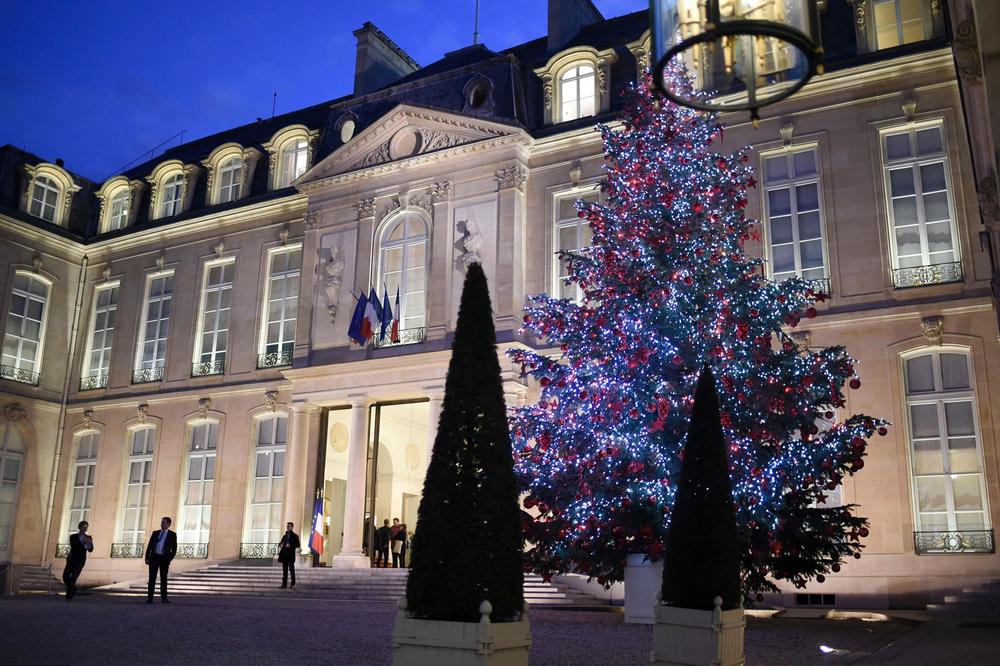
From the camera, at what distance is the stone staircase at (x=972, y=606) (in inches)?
474

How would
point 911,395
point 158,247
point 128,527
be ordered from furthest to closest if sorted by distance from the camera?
point 158,247, point 128,527, point 911,395

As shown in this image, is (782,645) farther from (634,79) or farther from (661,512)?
(634,79)

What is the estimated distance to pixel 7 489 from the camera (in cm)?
2186

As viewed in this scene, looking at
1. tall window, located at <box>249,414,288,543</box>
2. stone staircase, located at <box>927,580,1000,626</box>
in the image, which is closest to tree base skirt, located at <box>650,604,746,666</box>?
stone staircase, located at <box>927,580,1000,626</box>

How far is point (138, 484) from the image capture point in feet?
71.5

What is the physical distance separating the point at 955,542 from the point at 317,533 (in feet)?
36.6

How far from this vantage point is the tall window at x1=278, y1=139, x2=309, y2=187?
2203 cm

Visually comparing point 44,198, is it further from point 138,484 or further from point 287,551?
point 287,551

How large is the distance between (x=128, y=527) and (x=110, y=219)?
8286mm

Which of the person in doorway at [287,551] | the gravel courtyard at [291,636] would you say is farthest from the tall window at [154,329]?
the gravel courtyard at [291,636]

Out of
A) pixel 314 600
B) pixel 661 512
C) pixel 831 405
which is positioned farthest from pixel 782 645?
pixel 314 600

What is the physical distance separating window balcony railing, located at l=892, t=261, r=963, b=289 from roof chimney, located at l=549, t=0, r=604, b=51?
29.4 ft

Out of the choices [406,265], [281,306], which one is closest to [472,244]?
[406,265]

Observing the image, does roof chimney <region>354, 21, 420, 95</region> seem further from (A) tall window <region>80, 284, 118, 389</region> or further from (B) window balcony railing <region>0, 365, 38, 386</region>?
(B) window balcony railing <region>0, 365, 38, 386</region>
